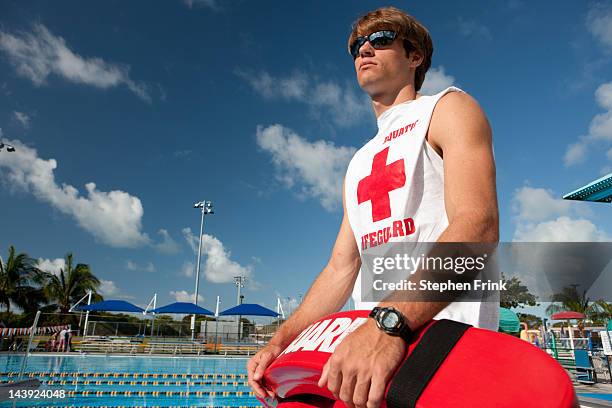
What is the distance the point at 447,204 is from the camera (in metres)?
0.99

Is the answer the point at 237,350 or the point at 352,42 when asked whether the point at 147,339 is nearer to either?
the point at 237,350

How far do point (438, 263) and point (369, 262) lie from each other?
0.52 metres

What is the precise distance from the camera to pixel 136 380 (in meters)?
12.5

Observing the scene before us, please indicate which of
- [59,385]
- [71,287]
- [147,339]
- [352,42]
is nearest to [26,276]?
[71,287]

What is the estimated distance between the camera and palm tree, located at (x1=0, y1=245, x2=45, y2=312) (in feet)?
93.6

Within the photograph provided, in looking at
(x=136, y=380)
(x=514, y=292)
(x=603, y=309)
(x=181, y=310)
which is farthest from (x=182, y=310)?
(x=603, y=309)

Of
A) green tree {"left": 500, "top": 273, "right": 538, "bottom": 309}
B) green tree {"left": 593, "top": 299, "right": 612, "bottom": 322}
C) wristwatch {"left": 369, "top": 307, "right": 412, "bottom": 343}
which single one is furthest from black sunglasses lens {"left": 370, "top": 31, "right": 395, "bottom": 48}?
green tree {"left": 593, "top": 299, "right": 612, "bottom": 322}

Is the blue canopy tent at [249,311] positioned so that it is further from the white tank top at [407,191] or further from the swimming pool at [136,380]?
the white tank top at [407,191]

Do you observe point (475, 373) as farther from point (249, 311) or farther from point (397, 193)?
point (249, 311)

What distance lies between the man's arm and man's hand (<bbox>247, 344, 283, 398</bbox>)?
555 mm

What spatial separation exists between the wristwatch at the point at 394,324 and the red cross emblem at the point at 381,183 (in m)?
0.53

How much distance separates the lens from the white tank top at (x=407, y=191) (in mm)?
1145

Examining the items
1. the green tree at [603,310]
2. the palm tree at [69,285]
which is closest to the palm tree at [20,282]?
the palm tree at [69,285]

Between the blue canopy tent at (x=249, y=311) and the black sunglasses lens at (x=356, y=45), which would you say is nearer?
the black sunglasses lens at (x=356, y=45)
